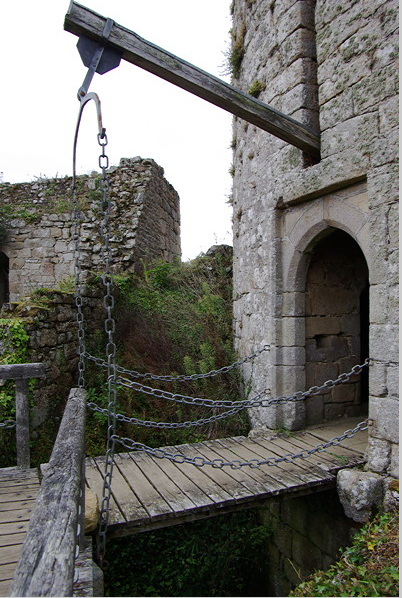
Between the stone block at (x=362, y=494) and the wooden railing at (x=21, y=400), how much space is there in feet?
9.14

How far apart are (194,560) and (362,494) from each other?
2.46 meters

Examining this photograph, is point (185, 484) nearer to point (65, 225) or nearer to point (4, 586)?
point (4, 586)

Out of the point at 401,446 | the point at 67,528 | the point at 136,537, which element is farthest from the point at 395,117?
the point at 136,537

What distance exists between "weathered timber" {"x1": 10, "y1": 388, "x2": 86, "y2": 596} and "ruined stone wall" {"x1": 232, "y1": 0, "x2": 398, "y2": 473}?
2.58 meters

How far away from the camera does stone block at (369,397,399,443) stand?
3.26m

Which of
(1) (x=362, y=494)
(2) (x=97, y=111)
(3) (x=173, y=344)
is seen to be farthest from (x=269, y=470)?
(2) (x=97, y=111)

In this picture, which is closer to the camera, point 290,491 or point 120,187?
point 290,491

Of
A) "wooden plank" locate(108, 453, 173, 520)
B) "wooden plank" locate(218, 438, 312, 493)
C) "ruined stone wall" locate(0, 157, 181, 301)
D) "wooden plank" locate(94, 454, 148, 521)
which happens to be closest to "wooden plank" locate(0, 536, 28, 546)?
"wooden plank" locate(94, 454, 148, 521)

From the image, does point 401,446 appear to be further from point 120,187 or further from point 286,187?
point 120,187

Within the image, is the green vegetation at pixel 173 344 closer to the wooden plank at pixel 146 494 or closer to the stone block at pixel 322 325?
the wooden plank at pixel 146 494

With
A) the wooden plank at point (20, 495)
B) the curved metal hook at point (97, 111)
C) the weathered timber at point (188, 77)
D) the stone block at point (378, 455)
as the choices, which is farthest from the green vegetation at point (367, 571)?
the weathered timber at point (188, 77)

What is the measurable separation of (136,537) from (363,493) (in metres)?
2.74

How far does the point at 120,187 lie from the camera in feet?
29.1

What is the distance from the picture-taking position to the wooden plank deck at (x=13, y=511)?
2271 mm
